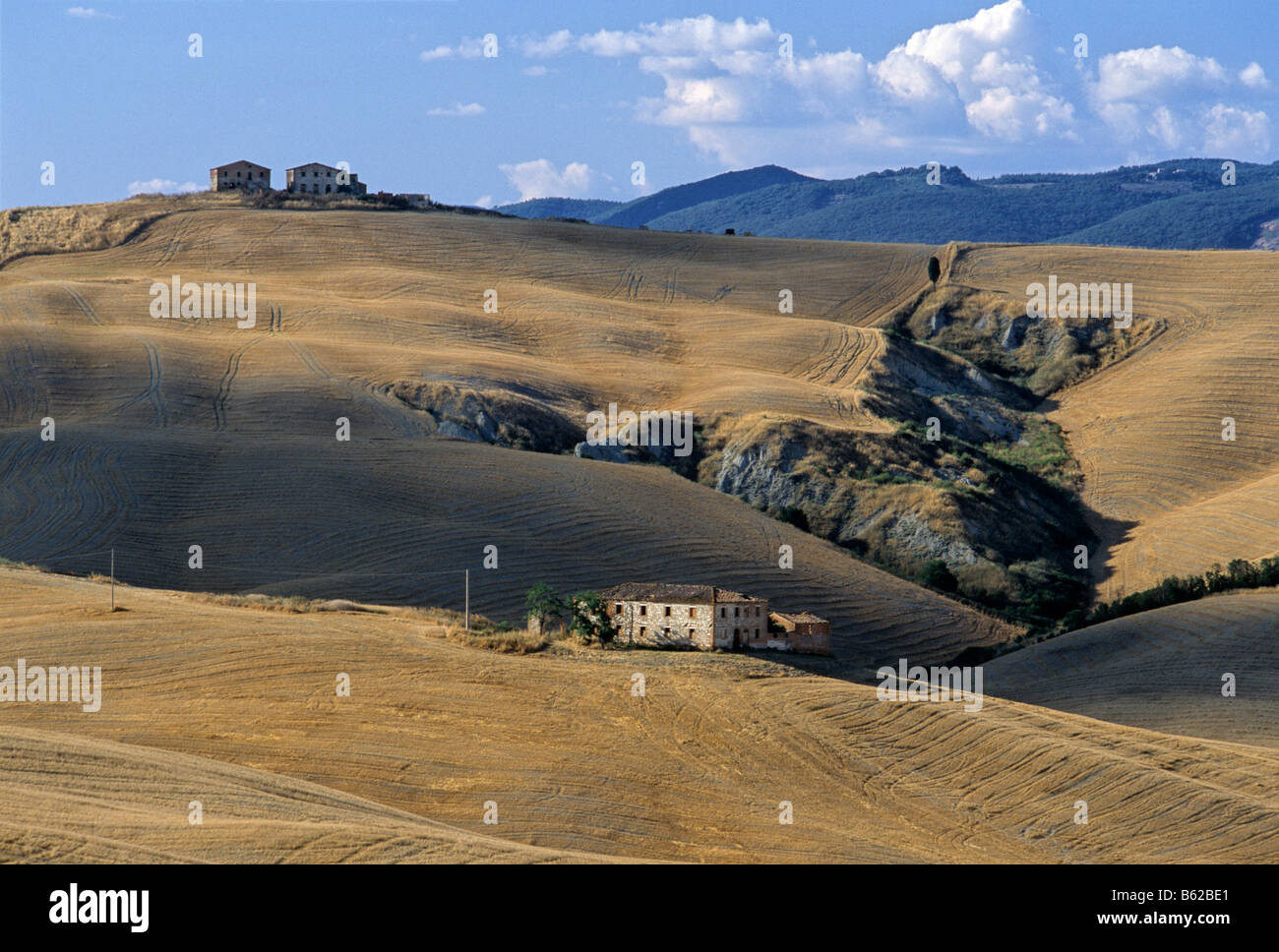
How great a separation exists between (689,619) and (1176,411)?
53.9 metres

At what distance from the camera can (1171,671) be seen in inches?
1628

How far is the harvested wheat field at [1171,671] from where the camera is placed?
122 feet

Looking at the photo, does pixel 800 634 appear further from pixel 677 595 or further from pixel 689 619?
pixel 677 595

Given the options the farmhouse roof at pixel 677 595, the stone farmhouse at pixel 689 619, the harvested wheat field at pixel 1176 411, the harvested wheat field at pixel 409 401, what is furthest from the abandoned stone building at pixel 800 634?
the harvested wheat field at pixel 1176 411

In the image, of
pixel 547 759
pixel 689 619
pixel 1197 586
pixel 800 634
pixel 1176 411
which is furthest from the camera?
pixel 1176 411

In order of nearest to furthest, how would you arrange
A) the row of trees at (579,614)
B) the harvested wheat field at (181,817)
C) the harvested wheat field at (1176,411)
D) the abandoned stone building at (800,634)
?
1. the harvested wheat field at (181,817)
2. the row of trees at (579,614)
3. the abandoned stone building at (800,634)
4. the harvested wheat field at (1176,411)

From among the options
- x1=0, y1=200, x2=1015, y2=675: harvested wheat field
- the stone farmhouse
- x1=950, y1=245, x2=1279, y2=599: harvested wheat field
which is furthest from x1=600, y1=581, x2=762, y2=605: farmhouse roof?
x1=950, y1=245, x2=1279, y2=599: harvested wheat field

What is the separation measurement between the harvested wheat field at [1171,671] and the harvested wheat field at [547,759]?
3.68m

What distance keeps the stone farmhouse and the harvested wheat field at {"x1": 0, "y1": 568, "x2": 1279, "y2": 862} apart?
163 centimetres

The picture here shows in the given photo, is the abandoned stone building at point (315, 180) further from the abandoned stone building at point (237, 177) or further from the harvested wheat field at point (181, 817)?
the harvested wheat field at point (181, 817)

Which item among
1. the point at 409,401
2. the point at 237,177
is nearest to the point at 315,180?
the point at 237,177

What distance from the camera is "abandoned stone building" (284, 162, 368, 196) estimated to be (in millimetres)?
125062

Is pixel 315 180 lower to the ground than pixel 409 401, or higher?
higher
